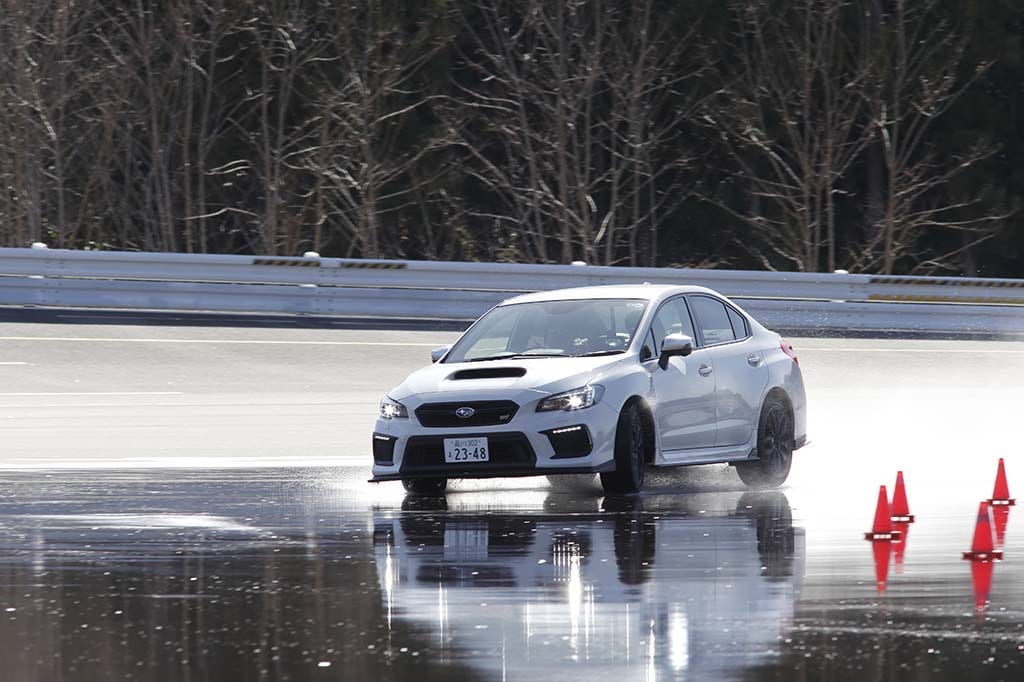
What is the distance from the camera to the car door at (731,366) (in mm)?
14609

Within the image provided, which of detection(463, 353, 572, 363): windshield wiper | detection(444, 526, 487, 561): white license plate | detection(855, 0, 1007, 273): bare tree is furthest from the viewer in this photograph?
detection(855, 0, 1007, 273): bare tree

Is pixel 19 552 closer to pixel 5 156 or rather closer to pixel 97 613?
pixel 97 613

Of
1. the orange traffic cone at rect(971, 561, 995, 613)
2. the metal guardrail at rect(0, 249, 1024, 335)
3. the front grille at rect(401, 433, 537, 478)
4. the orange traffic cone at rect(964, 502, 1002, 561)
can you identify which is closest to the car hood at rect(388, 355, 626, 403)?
the front grille at rect(401, 433, 537, 478)

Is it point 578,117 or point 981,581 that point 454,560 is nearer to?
point 981,581

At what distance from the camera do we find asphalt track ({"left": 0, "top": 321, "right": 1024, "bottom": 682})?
751cm

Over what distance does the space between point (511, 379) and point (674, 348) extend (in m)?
1.18

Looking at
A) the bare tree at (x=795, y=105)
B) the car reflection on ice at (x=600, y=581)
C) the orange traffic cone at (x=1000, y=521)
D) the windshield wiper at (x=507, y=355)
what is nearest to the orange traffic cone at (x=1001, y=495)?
the orange traffic cone at (x=1000, y=521)

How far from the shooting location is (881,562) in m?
10.1

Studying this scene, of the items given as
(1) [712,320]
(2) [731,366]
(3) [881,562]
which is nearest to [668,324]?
(2) [731,366]

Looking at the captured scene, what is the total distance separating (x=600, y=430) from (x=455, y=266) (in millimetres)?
14489

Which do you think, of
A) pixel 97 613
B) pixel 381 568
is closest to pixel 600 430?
pixel 381 568

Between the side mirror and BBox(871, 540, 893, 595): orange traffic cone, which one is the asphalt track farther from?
the side mirror

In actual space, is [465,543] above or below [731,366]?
below

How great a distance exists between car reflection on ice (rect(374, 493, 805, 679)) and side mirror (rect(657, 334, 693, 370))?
3.66 feet
